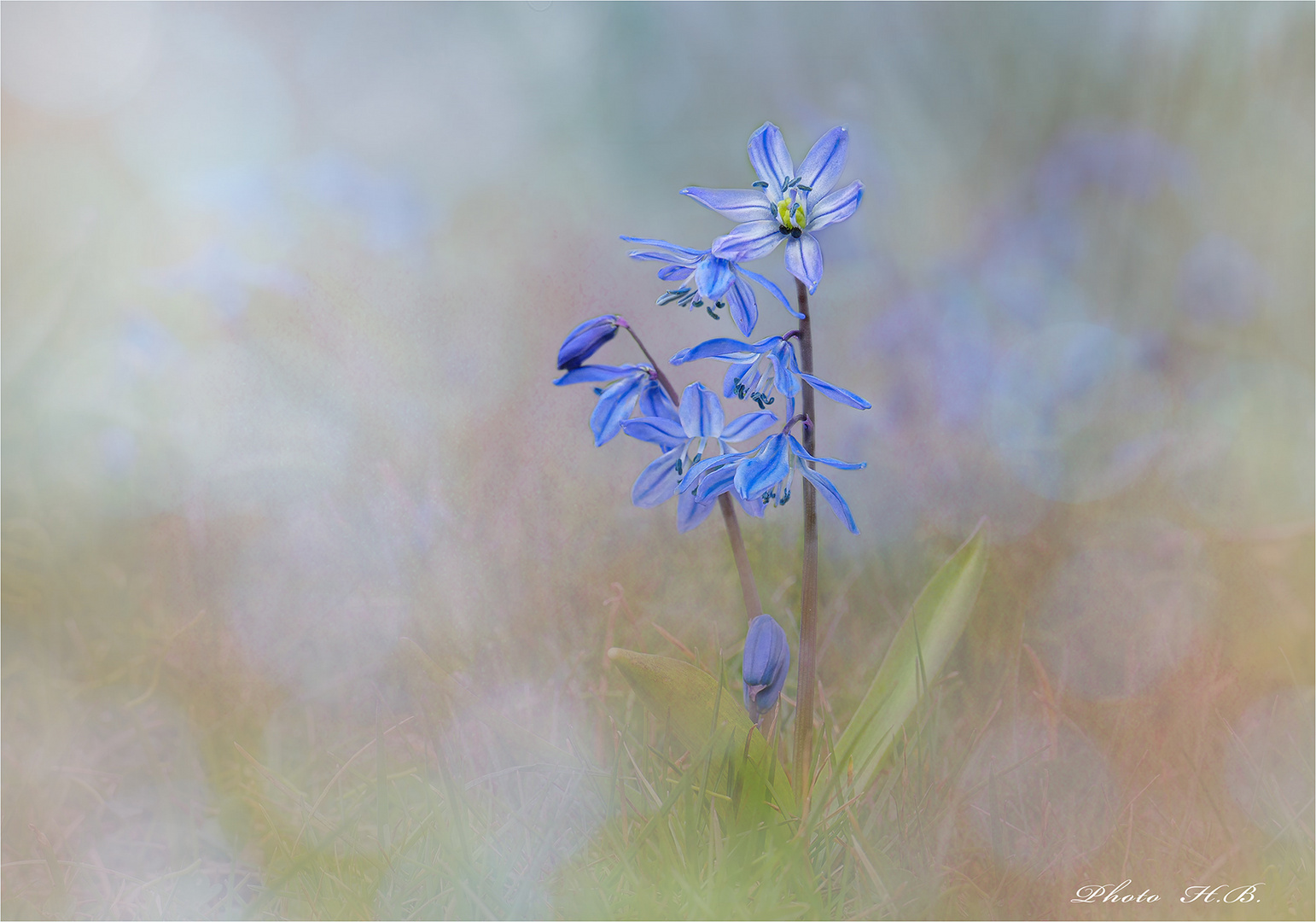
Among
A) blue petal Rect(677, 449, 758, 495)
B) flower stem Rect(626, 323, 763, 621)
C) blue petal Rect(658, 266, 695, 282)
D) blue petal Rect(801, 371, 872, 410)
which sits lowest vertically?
flower stem Rect(626, 323, 763, 621)

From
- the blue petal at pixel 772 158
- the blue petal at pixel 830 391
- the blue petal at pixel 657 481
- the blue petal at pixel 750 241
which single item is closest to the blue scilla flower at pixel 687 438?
the blue petal at pixel 657 481

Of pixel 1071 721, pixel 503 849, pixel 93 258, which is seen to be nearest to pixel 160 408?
pixel 93 258

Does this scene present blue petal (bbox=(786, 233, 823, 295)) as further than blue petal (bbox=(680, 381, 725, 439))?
No

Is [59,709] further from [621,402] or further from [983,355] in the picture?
[983,355]

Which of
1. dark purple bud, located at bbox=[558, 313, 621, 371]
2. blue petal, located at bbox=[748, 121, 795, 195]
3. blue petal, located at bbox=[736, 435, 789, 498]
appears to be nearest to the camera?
blue petal, located at bbox=[736, 435, 789, 498]

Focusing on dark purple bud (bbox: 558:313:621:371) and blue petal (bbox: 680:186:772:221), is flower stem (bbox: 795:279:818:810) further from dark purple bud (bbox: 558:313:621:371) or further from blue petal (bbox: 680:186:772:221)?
dark purple bud (bbox: 558:313:621:371)

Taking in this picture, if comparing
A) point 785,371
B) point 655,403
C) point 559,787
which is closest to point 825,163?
point 785,371

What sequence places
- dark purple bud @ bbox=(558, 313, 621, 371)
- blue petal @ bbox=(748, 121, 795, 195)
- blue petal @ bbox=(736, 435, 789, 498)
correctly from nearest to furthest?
blue petal @ bbox=(736, 435, 789, 498) < blue petal @ bbox=(748, 121, 795, 195) < dark purple bud @ bbox=(558, 313, 621, 371)

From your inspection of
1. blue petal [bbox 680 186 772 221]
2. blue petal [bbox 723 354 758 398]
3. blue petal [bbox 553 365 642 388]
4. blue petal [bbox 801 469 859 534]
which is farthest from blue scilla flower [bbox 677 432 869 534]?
blue petal [bbox 680 186 772 221]

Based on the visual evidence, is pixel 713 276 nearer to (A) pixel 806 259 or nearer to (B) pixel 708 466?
(A) pixel 806 259
